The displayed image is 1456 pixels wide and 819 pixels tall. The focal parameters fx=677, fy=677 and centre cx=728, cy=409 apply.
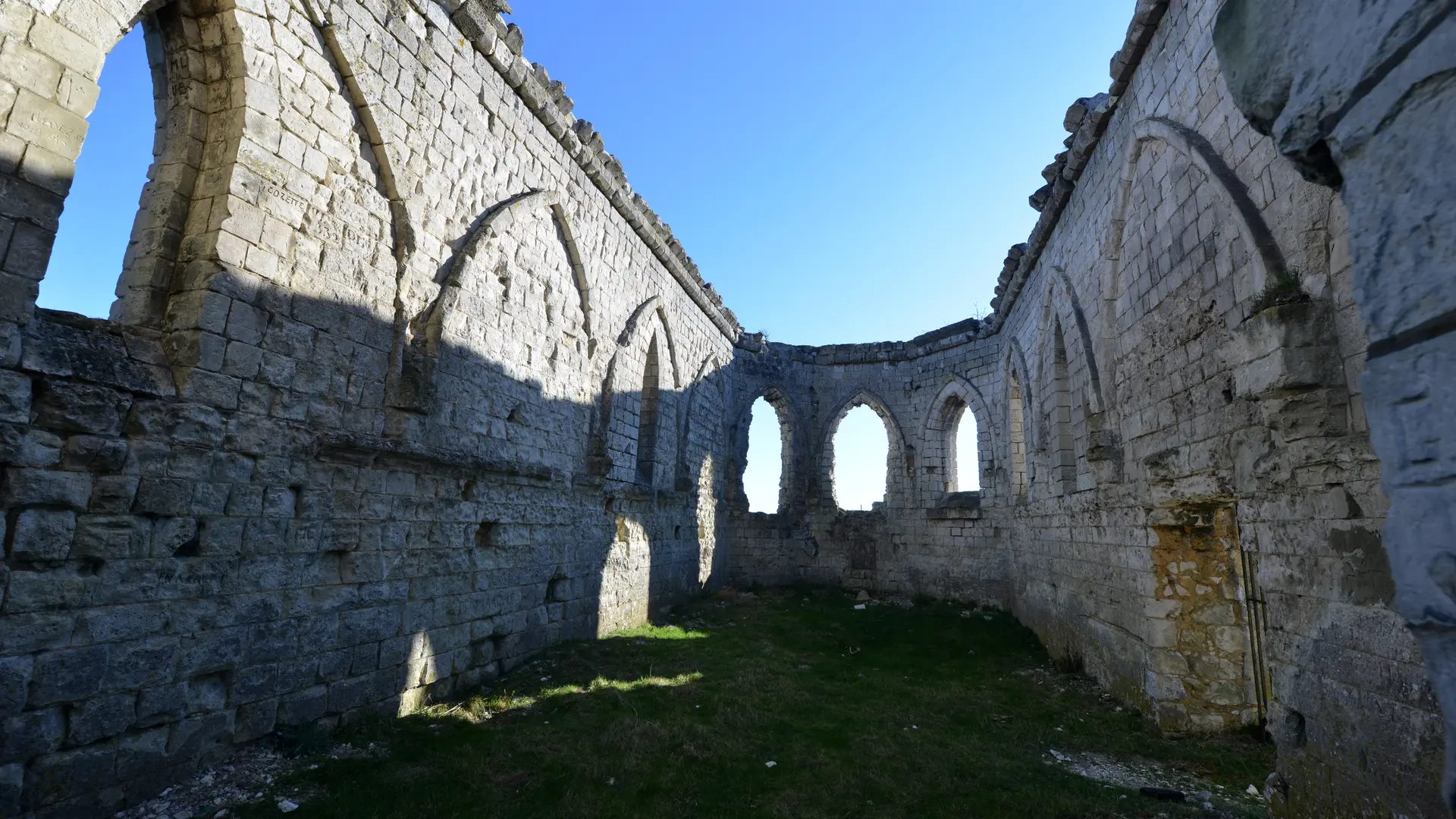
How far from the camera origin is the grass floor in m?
4.18

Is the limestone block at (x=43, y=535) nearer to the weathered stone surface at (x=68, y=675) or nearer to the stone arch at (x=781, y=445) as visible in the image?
the weathered stone surface at (x=68, y=675)

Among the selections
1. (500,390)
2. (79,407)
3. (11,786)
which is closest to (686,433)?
(500,390)

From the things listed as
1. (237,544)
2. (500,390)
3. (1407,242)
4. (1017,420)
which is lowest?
(237,544)

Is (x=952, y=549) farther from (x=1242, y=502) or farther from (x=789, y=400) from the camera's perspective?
(x=1242, y=502)

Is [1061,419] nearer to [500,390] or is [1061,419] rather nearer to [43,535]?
[500,390]

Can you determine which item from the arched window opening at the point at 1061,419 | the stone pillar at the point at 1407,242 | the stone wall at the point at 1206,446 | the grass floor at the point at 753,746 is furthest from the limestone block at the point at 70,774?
the arched window opening at the point at 1061,419

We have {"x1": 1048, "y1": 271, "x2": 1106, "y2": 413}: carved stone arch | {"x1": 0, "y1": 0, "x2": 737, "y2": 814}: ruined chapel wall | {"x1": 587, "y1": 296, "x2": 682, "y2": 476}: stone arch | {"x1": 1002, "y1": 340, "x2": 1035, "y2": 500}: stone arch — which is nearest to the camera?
{"x1": 0, "y1": 0, "x2": 737, "y2": 814}: ruined chapel wall

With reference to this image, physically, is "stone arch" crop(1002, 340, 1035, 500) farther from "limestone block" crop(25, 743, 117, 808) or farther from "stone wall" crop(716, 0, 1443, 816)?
"limestone block" crop(25, 743, 117, 808)

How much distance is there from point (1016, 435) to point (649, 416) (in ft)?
21.5

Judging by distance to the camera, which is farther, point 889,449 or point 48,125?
point 889,449

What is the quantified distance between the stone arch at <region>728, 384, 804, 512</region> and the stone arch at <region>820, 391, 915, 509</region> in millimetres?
596

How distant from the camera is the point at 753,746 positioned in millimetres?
5289

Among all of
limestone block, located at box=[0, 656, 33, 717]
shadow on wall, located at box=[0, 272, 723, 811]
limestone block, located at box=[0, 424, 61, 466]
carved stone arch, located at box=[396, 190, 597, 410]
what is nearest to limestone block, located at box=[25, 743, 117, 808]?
shadow on wall, located at box=[0, 272, 723, 811]

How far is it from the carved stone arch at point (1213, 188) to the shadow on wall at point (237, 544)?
6.08m
